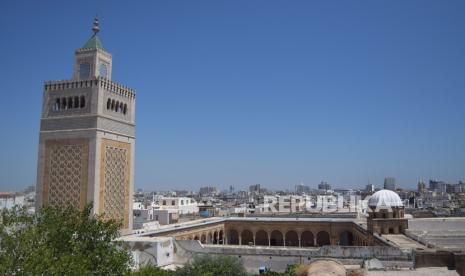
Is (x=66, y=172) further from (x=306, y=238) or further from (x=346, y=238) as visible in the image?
(x=306, y=238)

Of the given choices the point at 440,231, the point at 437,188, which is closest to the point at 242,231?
the point at 440,231

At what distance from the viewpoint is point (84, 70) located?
70.5 ft

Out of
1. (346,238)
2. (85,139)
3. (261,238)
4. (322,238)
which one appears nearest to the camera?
(85,139)

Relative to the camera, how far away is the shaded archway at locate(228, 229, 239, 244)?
37.1 metres

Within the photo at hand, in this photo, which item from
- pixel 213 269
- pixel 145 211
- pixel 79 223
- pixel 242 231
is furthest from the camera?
pixel 145 211

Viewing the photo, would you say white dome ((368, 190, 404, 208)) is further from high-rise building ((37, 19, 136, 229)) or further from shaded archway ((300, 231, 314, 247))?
high-rise building ((37, 19, 136, 229))

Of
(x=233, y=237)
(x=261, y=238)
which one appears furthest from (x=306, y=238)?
(x=233, y=237)

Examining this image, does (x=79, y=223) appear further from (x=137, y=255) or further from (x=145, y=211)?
(x=145, y=211)

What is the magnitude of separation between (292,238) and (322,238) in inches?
95.5

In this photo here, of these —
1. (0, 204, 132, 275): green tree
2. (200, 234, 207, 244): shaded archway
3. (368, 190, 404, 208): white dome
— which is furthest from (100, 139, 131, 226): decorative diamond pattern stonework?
(368, 190, 404, 208): white dome

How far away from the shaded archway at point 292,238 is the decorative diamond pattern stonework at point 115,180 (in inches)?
711

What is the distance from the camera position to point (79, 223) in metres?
12.5

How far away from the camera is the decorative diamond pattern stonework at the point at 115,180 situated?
824 inches

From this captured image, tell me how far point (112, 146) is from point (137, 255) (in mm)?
5354
